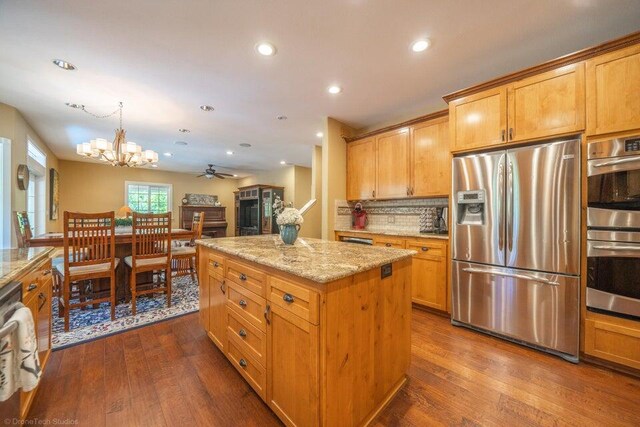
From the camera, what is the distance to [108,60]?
2299 millimetres

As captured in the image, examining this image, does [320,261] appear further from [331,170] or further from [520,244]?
[331,170]

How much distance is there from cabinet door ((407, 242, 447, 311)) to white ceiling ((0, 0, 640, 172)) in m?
1.86

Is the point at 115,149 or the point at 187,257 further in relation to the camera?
the point at 187,257

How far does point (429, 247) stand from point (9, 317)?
122 inches

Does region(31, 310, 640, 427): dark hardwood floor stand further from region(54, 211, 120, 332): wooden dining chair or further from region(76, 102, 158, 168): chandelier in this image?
region(76, 102, 158, 168): chandelier

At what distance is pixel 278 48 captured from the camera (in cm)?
215

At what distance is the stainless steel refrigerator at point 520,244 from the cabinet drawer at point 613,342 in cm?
8

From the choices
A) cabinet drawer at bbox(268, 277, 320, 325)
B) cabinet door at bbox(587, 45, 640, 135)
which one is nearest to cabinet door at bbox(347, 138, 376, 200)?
cabinet door at bbox(587, 45, 640, 135)

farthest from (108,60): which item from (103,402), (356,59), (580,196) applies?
(580,196)

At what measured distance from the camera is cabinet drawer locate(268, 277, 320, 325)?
1.10 m

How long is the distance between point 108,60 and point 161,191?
6684 mm

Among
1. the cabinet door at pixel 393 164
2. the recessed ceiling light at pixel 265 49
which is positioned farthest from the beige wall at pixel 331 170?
the recessed ceiling light at pixel 265 49

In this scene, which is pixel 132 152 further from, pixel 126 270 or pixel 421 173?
pixel 421 173

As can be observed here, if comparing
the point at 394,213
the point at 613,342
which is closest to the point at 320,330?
the point at 613,342
